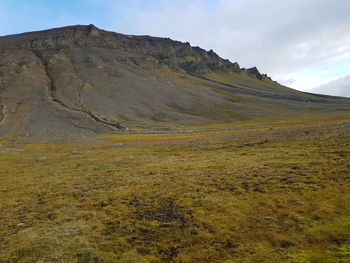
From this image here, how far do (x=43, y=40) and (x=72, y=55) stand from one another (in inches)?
1759

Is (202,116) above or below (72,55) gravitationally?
below

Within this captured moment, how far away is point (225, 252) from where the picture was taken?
352 inches

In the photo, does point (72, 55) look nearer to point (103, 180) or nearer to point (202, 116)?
point (202, 116)

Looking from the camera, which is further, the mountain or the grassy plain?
the mountain

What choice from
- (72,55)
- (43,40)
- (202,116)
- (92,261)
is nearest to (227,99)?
(202,116)

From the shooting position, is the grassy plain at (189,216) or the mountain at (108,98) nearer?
the grassy plain at (189,216)

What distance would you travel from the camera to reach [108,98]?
389ft

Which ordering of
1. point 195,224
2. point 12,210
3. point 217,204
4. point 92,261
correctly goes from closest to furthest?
point 92,261 < point 195,224 < point 217,204 < point 12,210

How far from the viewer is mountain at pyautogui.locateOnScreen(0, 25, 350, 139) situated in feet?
292

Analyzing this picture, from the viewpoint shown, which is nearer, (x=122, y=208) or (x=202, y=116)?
(x=122, y=208)

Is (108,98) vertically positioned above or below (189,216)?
above

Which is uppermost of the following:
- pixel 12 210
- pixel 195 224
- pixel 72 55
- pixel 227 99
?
pixel 72 55

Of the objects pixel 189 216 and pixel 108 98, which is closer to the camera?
pixel 189 216

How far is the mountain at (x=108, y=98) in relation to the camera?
89.1 metres
